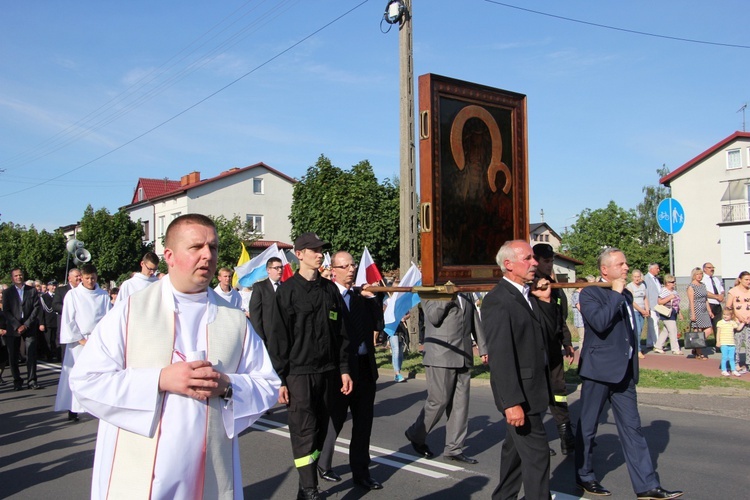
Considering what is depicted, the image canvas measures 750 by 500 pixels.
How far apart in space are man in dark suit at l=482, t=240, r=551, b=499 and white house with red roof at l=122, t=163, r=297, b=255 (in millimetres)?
48066

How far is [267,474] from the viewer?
666cm

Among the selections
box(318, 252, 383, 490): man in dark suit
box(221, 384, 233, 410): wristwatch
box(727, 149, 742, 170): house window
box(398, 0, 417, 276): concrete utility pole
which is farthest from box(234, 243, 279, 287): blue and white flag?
box(727, 149, 742, 170): house window

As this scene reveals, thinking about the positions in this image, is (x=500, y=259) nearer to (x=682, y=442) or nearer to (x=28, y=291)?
(x=682, y=442)

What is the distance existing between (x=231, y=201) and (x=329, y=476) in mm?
49348

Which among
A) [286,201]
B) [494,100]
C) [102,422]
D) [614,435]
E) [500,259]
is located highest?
[286,201]

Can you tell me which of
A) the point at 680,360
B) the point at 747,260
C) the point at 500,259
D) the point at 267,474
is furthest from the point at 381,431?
the point at 747,260

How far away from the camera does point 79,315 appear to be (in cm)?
959

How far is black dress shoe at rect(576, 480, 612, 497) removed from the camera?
5844 mm

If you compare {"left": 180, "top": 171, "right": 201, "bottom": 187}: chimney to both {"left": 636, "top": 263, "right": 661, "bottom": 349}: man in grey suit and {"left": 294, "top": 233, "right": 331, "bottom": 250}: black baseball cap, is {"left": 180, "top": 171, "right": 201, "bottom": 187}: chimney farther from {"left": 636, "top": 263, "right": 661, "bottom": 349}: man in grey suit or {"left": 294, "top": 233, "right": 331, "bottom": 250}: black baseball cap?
{"left": 294, "top": 233, "right": 331, "bottom": 250}: black baseball cap

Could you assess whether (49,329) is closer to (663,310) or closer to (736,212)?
(663,310)

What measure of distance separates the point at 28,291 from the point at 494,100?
38.7 feet

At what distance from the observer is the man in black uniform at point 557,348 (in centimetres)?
694

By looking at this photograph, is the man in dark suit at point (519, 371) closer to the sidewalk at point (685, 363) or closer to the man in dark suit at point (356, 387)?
the man in dark suit at point (356, 387)

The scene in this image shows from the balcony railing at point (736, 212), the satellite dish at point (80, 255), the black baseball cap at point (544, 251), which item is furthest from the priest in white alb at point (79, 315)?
the balcony railing at point (736, 212)
